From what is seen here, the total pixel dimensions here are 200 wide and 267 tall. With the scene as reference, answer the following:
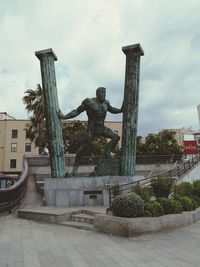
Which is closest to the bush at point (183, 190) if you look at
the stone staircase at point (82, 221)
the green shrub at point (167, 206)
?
the green shrub at point (167, 206)

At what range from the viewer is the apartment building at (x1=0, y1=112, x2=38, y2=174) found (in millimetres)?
52750

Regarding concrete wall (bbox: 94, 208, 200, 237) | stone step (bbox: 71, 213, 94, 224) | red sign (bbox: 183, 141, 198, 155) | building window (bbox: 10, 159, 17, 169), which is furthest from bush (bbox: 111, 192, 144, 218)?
building window (bbox: 10, 159, 17, 169)

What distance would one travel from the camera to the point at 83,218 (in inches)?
391

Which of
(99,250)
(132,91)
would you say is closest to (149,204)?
(99,250)

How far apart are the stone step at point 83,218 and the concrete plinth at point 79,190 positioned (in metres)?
2.45

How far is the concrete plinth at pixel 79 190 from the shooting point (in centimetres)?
1303

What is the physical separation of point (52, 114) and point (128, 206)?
7411mm

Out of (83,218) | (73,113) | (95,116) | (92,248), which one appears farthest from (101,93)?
(92,248)

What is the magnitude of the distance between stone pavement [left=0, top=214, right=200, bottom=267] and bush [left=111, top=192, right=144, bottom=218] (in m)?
0.73

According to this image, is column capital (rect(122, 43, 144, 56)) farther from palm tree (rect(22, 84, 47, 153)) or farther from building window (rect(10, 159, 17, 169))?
building window (rect(10, 159, 17, 169))

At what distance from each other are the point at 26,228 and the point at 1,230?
0.76 m

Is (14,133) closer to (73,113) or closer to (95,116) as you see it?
(73,113)

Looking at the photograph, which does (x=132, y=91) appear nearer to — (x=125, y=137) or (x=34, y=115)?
(x=125, y=137)

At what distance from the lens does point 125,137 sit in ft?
47.9
